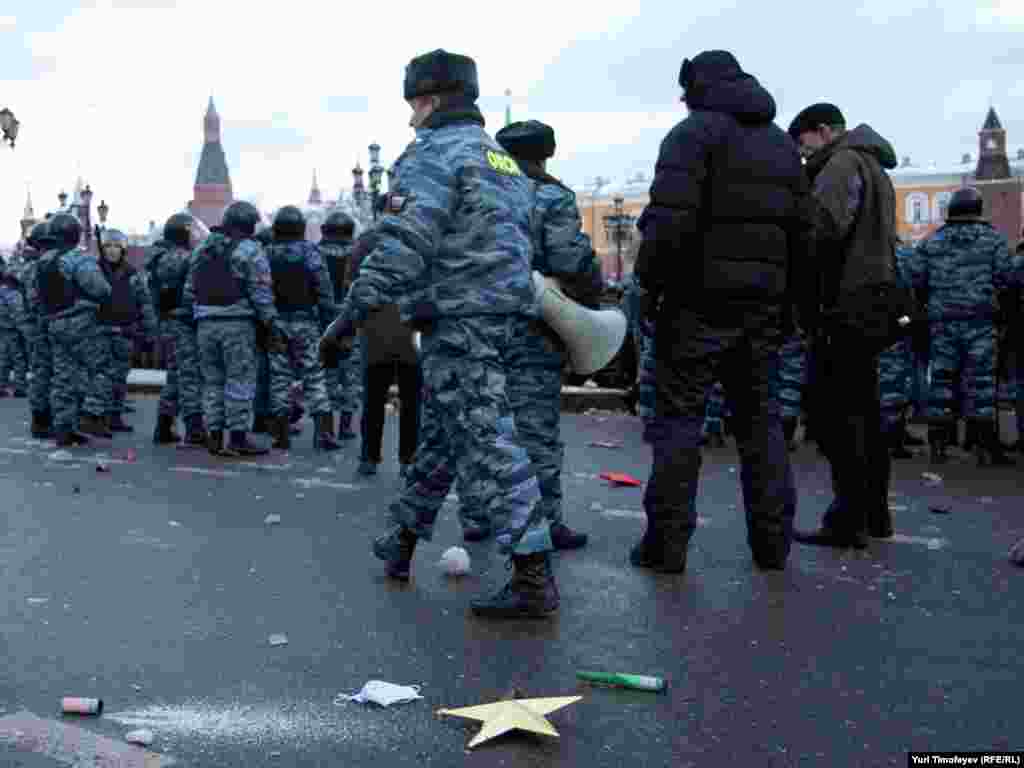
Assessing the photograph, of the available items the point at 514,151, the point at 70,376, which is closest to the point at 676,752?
the point at 514,151

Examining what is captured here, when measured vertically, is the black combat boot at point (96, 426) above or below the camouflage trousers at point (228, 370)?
below

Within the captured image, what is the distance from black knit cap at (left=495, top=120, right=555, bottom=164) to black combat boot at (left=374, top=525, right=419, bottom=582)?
6.46 feet

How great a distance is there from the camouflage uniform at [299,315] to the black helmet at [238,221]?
481mm

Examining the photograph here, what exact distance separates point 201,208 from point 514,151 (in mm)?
121555

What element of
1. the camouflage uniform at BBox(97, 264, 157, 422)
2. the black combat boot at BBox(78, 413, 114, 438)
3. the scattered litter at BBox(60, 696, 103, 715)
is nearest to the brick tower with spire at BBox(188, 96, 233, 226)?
the camouflage uniform at BBox(97, 264, 157, 422)

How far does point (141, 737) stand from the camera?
363cm

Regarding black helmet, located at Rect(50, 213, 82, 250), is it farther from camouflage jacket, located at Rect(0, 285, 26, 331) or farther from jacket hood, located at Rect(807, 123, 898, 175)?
camouflage jacket, located at Rect(0, 285, 26, 331)

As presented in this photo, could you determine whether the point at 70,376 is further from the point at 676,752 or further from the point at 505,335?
the point at 676,752

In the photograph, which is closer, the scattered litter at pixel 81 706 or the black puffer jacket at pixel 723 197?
the scattered litter at pixel 81 706

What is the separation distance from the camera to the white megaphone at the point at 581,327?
5902 millimetres

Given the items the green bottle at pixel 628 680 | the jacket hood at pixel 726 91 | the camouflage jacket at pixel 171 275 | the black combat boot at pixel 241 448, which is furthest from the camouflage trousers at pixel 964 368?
the green bottle at pixel 628 680

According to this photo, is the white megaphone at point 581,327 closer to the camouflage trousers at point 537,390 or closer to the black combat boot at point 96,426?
the camouflage trousers at point 537,390

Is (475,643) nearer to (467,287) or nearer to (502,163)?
(467,287)

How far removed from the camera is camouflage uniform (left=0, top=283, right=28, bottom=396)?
765 inches
